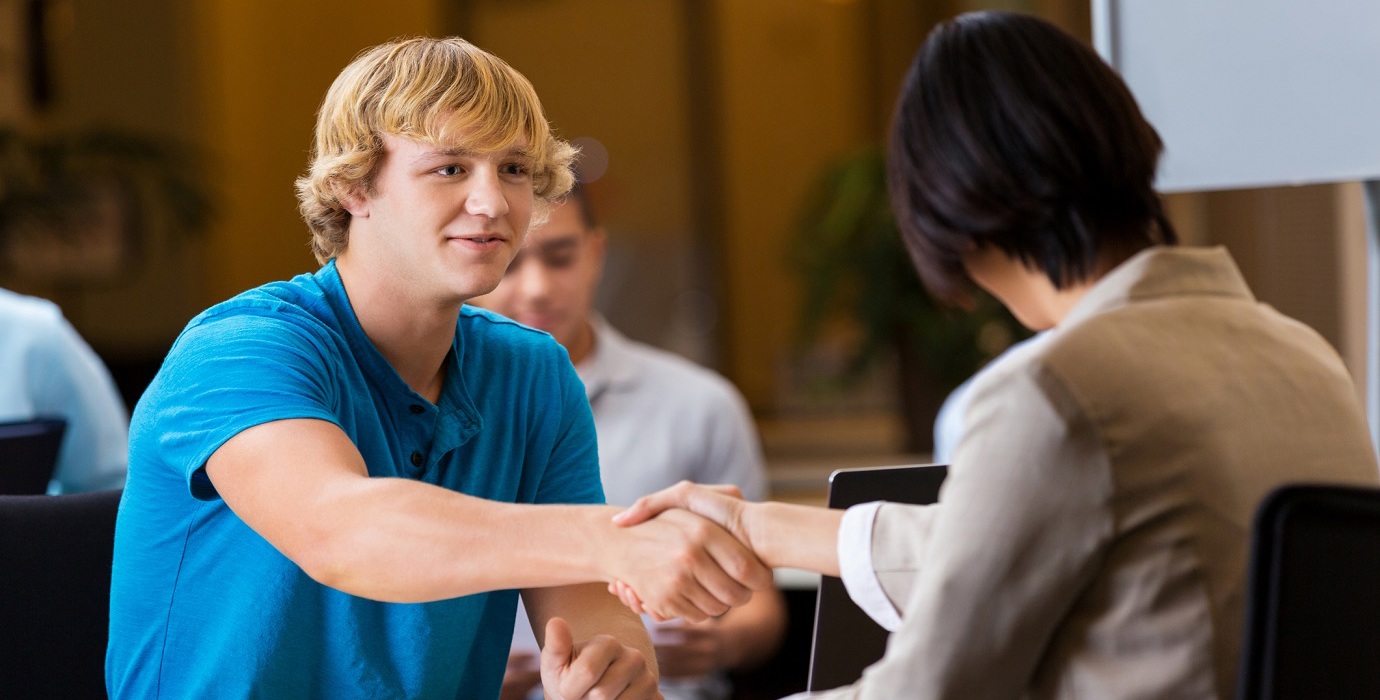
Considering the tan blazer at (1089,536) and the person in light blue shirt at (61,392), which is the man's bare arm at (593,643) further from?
the person in light blue shirt at (61,392)

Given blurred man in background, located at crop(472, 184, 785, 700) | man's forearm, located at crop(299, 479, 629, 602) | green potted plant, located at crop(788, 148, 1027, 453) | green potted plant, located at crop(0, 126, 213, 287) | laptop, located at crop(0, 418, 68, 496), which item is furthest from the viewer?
green potted plant, located at crop(0, 126, 213, 287)

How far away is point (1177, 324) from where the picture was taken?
100 centimetres

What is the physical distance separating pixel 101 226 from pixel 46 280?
46cm

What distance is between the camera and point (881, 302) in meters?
4.26

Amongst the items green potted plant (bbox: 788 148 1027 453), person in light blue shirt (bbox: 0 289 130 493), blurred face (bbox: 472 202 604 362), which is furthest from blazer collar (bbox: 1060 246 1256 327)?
green potted plant (bbox: 788 148 1027 453)

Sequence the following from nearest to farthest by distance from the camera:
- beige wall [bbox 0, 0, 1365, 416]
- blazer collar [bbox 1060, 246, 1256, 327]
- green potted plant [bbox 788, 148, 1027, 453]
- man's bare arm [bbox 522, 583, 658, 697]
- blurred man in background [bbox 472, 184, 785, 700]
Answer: blazer collar [bbox 1060, 246, 1256, 327], man's bare arm [bbox 522, 583, 658, 697], blurred man in background [bbox 472, 184, 785, 700], green potted plant [bbox 788, 148, 1027, 453], beige wall [bbox 0, 0, 1365, 416]

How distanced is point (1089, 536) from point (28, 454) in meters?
1.40

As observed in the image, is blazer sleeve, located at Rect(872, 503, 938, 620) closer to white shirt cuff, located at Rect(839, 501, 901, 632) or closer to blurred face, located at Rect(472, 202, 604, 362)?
white shirt cuff, located at Rect(839, 501, 901, 632)

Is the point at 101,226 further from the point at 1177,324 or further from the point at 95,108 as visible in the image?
the point at 1177,324

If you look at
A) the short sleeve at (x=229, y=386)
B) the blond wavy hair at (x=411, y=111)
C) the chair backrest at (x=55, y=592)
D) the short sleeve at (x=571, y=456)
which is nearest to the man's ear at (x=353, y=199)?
the blond wavy hair at (x=411, y=111)

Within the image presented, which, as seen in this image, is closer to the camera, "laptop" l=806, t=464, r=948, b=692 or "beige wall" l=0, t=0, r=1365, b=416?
"laptop" l=806, t=464, r=948, b=692

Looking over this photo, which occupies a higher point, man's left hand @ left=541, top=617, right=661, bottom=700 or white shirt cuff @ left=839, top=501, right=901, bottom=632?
white shirt cuff @ left=839, top=501, right=901, bottom=632

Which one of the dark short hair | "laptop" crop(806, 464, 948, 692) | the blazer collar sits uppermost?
the dark short hair

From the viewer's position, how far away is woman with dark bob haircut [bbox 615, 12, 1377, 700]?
90 centimetres
